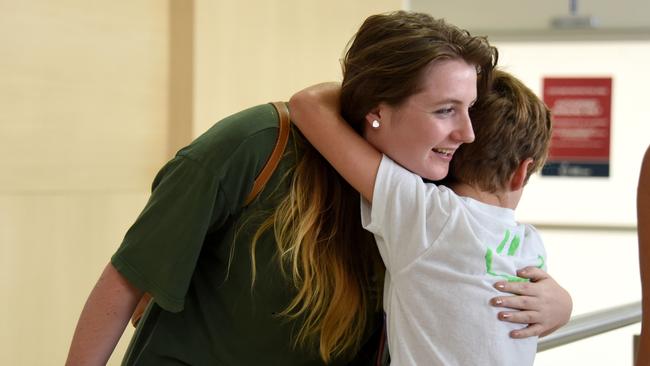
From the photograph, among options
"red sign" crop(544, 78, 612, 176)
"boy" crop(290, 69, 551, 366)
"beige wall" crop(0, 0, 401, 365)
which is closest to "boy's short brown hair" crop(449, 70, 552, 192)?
"boy" crop(290, 69, 551, 366)

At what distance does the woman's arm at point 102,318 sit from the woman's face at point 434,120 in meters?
0.56

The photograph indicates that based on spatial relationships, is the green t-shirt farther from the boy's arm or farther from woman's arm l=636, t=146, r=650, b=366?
woman's arm l=636, t=146, r=650, b=366

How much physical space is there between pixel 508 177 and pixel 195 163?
1.98 feet

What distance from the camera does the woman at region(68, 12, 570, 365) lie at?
1628 mm

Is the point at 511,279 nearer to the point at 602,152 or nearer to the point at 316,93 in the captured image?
the point at 316,93

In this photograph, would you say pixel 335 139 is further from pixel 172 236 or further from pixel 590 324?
pixel 590 324

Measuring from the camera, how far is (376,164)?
5.46 ft

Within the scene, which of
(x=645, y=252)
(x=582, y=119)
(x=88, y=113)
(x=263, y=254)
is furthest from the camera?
(x=582, y=119)

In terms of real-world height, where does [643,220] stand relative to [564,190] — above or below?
above

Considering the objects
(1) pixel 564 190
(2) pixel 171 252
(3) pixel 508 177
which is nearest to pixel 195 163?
(2) pixel 171 252

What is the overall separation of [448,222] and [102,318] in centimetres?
64

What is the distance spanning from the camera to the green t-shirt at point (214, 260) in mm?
1619

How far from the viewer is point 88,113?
3541 mm

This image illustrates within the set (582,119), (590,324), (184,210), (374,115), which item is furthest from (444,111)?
(582,119)
